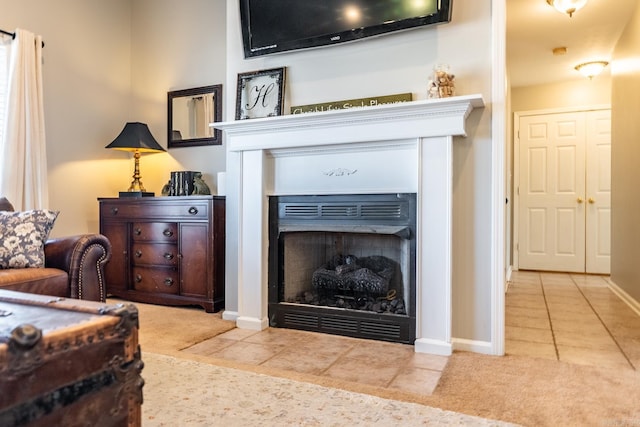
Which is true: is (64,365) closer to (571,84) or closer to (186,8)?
Result: (186,8)

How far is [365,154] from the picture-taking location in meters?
2.52

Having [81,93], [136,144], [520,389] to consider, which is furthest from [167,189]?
[520,389]

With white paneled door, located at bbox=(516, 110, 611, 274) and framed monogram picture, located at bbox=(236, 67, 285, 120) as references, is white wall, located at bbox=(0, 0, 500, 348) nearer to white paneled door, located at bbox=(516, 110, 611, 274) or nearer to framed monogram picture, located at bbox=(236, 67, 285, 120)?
framed monogram picture, located at bbox=(236, 67, 285, 120)

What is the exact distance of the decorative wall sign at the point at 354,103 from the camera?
7.99 ft

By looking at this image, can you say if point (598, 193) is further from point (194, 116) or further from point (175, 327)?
point (175, 327)

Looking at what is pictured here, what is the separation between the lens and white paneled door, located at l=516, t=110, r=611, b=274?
5.33 m

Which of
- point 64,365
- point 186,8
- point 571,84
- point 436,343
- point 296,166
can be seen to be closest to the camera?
point 64,365

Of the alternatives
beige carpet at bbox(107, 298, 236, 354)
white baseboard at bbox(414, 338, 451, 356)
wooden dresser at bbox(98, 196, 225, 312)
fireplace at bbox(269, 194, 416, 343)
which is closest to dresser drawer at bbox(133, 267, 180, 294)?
wooden dresser at bbox(98, 196, 225, 312)

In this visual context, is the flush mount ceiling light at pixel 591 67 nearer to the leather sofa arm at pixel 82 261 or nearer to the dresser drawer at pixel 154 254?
the dresser drawer at pixel 154 254

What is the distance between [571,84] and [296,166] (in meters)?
4.61

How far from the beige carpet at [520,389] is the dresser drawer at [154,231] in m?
1.13

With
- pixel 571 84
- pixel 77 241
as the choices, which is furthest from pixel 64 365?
pixel 571 84

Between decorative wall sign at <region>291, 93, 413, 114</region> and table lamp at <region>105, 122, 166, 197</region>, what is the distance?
5.37 ft

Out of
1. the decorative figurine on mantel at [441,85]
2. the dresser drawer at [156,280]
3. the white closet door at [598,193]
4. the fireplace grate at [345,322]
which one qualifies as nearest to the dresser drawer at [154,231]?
the dresser drawer at [156,280]
